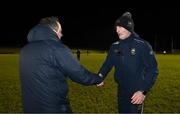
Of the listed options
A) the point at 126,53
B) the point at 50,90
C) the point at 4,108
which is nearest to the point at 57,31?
the point at 50,90

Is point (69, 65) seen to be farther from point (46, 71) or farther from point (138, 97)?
point (138, 97)

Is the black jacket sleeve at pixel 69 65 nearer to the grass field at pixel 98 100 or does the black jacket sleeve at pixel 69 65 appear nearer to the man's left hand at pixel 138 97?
the man's left hand at pixel 138 97

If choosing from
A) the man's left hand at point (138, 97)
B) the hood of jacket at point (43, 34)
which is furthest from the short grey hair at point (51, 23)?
the man's left hand at point (138, 97)

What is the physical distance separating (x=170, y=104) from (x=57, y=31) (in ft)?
26.5

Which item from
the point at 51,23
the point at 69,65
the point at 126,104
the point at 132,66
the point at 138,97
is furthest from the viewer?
the point at 126,104

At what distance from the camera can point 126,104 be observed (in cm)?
637

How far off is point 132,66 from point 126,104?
23.1 inches

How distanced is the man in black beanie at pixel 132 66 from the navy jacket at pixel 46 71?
→ 1.39m

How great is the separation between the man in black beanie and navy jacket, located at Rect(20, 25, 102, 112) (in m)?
1.39

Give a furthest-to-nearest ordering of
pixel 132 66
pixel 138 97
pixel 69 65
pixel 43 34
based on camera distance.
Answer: pixel 132 66, pixel 138 97, pixel 43 34, pixel 69 65

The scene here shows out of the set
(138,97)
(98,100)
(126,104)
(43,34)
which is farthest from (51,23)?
(98,100)

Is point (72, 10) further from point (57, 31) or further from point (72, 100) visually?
point (57, 31)

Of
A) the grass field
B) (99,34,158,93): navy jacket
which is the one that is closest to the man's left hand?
(99,34,158,93): navy jacket

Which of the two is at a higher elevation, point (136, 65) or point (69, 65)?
point (69, 65)
